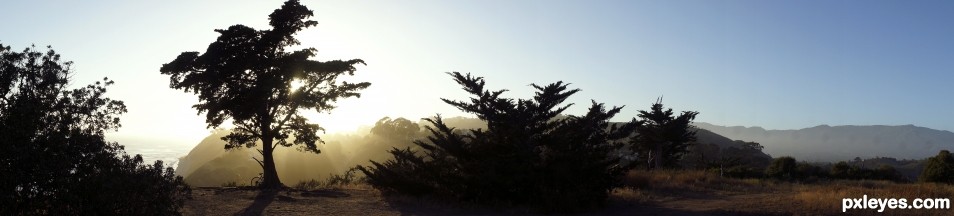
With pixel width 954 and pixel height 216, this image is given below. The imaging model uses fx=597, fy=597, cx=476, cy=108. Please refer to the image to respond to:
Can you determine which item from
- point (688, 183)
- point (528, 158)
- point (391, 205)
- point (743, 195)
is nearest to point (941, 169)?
point (688, 183)

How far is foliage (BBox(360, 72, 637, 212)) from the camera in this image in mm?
17984

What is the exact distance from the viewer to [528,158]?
18125 mm

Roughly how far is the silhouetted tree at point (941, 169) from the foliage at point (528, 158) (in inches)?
1002

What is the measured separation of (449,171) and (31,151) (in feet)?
41.0

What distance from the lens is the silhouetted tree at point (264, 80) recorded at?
82.6ft

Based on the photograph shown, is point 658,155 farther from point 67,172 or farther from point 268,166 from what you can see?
point 67,172

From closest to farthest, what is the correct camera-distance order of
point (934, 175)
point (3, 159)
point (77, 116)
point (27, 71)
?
point (3, 159)
point (77, 116)
point (27, 71)
point (934, 175)

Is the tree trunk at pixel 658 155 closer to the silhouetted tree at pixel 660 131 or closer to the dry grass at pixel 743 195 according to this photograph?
the silhouetted tree at pixel 660 131

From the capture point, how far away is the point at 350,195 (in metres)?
23.0

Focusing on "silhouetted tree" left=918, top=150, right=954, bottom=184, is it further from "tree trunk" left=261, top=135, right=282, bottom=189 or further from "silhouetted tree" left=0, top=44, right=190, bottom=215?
"silhouetted tree" left=0, top=44, right=190, bottom=215

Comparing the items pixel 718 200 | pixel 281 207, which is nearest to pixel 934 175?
pixel 718 200

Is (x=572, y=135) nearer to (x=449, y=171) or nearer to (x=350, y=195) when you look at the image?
(x=449, y=171)

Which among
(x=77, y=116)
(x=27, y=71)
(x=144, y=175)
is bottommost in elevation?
(x=144, y=175)

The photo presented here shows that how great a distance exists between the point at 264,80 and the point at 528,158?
42.2 feet
